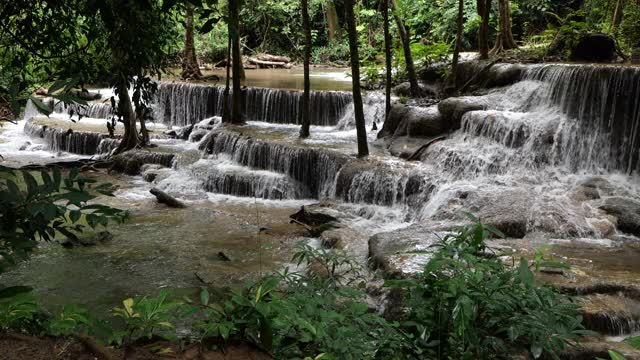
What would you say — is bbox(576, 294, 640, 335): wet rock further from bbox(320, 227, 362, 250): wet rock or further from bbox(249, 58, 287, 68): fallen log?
bbox(249, 58, 287, 68): fallen log

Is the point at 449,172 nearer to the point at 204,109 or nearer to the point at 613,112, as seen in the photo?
the point at 613,112

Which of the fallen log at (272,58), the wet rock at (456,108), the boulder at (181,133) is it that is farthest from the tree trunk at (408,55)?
the fallen log at (272,58)

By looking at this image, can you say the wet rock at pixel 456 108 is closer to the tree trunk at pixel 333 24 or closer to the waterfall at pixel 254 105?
the waterfall at pixel 254 105

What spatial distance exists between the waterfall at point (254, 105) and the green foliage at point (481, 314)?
13320mm

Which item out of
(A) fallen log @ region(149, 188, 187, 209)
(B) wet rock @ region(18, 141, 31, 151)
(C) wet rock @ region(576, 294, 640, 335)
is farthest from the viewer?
(B) wet rock @ region(18, 141, 31, 151)

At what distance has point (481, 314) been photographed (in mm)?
3062

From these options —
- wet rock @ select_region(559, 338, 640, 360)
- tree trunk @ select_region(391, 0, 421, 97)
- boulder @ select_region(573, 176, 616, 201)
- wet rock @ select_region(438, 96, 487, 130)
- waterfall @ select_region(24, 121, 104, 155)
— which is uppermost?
tree trunk @ select_region(391, 0, 421, 97)

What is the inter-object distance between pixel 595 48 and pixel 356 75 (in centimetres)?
692

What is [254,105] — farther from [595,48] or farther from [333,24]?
[333,24]

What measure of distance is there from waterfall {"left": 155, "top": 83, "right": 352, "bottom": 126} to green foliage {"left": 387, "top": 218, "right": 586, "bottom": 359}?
43.7ft

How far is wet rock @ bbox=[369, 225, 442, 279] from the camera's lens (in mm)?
6742

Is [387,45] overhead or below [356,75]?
overhead

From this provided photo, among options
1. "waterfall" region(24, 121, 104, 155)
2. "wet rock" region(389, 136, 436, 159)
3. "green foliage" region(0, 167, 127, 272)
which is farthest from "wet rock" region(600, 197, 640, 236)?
"waterfall" region(24, 121, 104, 155)

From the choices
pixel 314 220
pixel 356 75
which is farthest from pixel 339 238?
pixel 356 75
